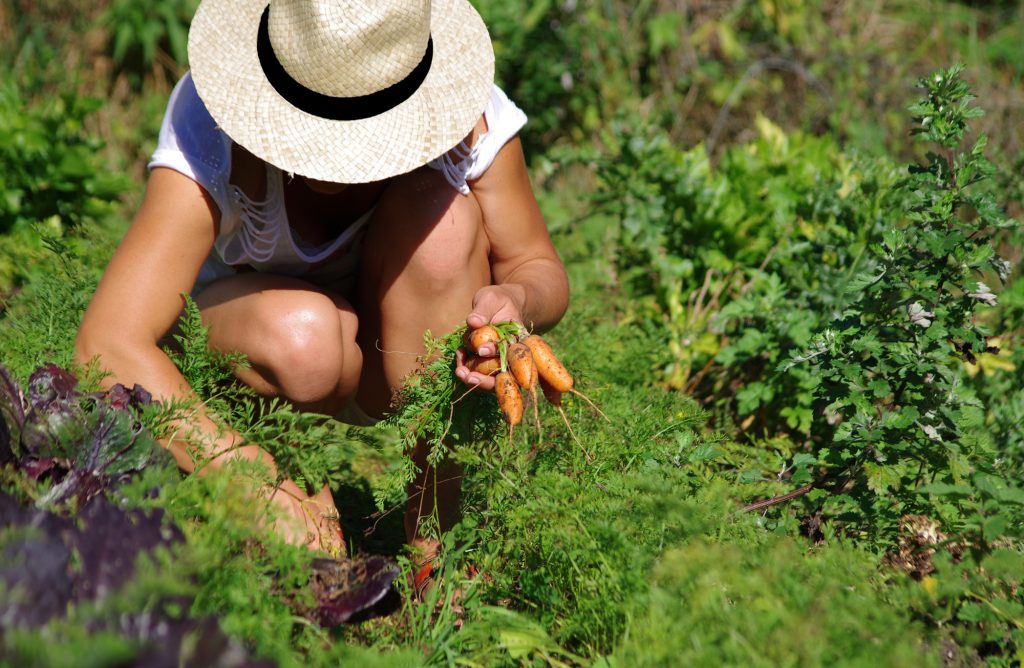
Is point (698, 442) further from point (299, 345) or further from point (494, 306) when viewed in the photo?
point (299, 345)

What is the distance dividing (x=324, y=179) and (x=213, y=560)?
826 millimetres

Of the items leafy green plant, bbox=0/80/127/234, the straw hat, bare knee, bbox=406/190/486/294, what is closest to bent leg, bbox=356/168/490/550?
bare knee, bbox=406/190/486/294

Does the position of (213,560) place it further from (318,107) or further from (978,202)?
(978,202)

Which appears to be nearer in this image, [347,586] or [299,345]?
[347,586]

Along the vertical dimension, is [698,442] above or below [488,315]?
below

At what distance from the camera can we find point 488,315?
2.14 m

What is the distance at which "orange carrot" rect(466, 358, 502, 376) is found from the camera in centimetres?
206

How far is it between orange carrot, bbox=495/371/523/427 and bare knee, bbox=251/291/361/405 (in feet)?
1.42

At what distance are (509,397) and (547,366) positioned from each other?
6.1 inches

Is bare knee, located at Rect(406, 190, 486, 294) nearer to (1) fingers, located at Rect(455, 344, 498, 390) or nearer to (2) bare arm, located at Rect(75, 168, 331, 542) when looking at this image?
(1) fingers, located at Rect(455, 344, 498, 390)

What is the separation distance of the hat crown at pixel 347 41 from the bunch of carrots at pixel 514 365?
55 centimetres

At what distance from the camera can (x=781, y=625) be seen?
150cm

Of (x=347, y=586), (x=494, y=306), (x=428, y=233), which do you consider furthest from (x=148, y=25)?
(x=347, y=586)

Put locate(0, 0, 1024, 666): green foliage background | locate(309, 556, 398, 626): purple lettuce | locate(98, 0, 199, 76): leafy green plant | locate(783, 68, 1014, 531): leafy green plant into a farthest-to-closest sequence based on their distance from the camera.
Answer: locate(98, 0, 199, 76): leafy green plant
locate(783, 68, 1014, 531): leafy green plant
locate(309, 556, 398, 626): purple lettuce
locate(0, 0, 1024, 666): green foliage background
